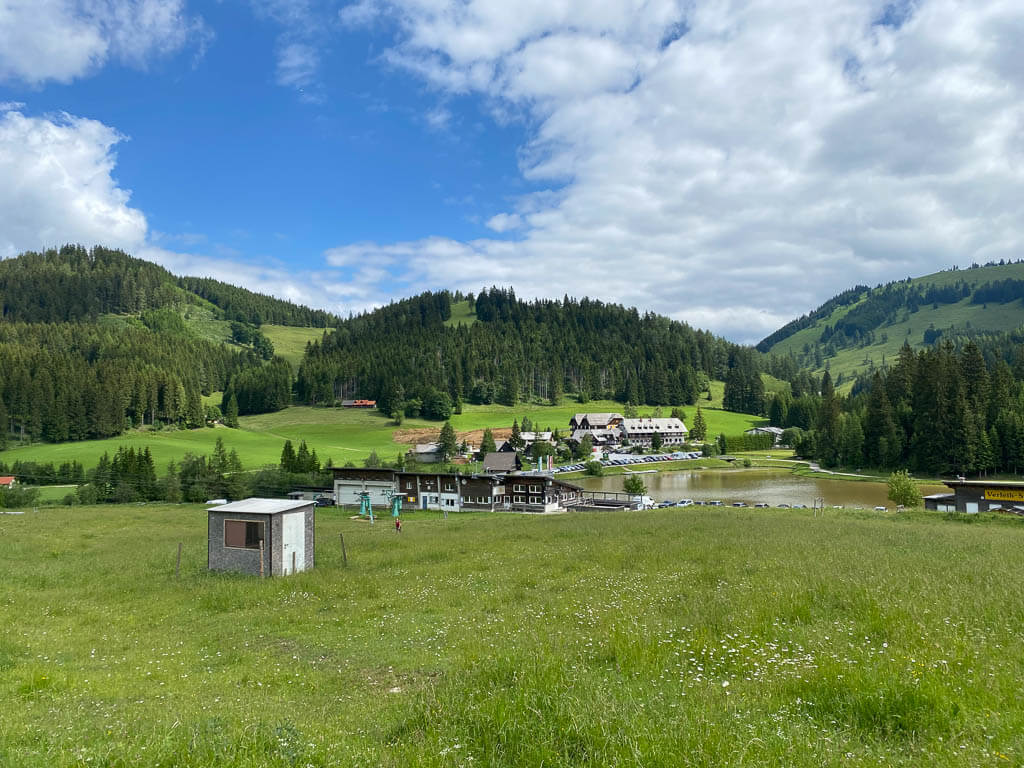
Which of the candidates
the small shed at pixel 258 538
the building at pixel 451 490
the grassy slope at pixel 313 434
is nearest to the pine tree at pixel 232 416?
the grassy slope at pixel 313 434

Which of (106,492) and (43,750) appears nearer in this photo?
(43,750)

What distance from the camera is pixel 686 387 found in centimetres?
19862

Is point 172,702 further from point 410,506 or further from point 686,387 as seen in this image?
point 686,387

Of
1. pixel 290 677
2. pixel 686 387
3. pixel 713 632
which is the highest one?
pixel 686 387

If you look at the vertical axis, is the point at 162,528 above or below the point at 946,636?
below

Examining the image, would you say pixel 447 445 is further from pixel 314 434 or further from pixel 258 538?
pixel 258 538

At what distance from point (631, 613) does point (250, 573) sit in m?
18.3

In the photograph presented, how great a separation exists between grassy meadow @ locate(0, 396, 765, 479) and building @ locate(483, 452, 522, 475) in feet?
73.5

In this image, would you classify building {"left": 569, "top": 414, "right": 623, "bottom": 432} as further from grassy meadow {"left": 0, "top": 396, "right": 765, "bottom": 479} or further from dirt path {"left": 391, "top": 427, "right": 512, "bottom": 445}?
dirt path {"left": 391, "top": 427, "right": 512, "bottom": 445}

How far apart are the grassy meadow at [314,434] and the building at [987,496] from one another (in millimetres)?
87908

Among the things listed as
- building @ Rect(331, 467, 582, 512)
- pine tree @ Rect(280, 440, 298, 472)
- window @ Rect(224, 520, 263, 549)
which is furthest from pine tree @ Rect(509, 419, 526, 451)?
window @ Rect(224, 520, 263, 549)

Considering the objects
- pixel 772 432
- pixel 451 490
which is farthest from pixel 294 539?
pixel 772 432

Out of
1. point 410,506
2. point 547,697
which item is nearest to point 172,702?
point 547,697

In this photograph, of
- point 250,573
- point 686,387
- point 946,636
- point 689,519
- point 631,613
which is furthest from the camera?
point 686,387
